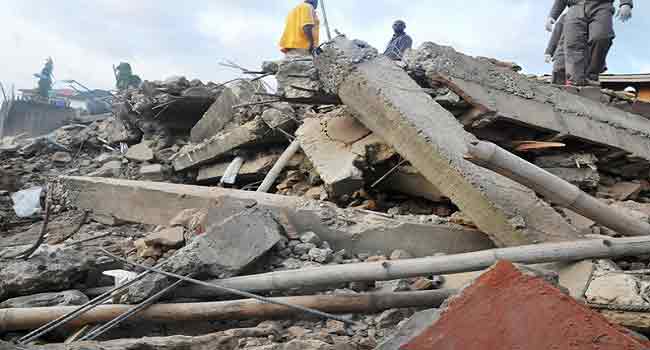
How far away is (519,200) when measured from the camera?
2.93 meters

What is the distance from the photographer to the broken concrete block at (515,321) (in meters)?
1.42

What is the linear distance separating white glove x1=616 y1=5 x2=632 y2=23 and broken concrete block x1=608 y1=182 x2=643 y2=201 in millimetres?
3166

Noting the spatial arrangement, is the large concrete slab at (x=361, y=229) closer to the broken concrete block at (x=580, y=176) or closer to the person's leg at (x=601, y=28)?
the broken concrete block at (x=580, y=176)

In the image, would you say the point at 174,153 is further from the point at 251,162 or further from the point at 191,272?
the point at 191,272

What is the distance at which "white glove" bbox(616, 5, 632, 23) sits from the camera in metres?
6.05

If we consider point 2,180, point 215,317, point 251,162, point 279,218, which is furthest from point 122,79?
point 215,317

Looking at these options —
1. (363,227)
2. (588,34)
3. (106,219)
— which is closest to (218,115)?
(106,219)

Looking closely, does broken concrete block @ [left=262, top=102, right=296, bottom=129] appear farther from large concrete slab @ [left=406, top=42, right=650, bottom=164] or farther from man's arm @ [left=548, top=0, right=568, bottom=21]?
man's arm @ [left=548, top=0, right=568, bottom=21]

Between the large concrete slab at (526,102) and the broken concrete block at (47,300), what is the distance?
10.3 feet

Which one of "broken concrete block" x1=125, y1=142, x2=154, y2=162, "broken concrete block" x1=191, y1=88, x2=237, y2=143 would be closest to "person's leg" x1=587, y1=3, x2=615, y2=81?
"broken concrete block" x1=191, y1=88, x2=237, y2=143

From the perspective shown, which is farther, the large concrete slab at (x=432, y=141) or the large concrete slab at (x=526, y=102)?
the large concrete slab at (x=526, y=102)

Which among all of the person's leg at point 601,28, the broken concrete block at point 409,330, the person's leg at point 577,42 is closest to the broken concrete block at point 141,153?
the broken concrete block at point 409,330

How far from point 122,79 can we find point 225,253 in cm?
1102

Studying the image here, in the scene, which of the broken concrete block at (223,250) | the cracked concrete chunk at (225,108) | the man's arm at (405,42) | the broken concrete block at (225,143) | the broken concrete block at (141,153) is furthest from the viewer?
the man's arm at (405,42)
